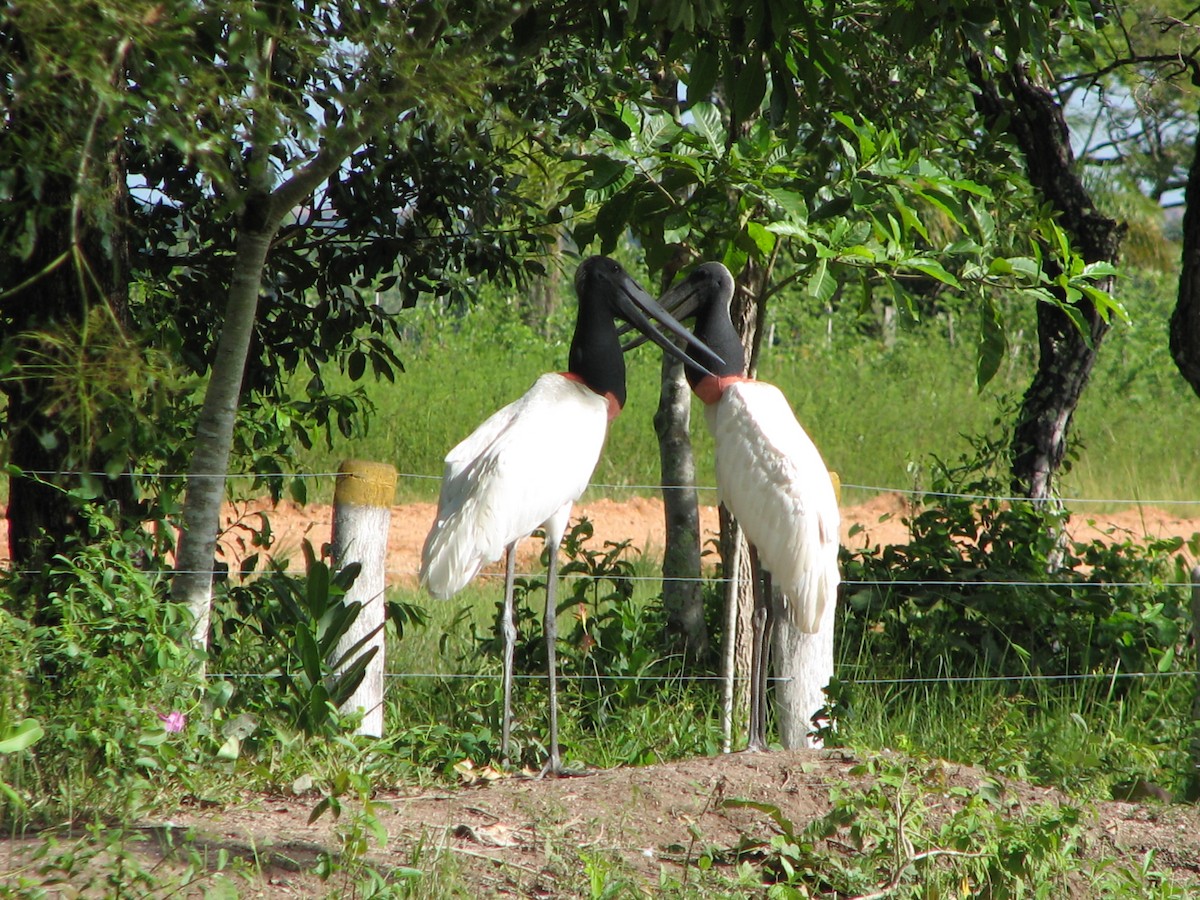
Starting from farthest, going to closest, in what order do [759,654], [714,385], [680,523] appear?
[680,523] → [714,385] → [759,654]

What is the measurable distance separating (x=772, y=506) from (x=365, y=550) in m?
1.26

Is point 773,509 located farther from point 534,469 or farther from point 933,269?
point 933,269

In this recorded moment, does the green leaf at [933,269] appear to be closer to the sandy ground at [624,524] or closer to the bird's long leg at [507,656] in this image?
the bird's long leg at [507,656]

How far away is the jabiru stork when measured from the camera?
4.10 metres

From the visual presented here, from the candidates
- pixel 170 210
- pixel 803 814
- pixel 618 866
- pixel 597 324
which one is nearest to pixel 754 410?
pixel 597 324

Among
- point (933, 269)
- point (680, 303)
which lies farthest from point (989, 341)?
point (680, 303)

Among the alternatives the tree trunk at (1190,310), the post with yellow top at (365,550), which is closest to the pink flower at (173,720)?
the post with yellow top at (365,550)

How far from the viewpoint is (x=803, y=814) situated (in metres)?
3.36

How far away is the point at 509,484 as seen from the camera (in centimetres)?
400

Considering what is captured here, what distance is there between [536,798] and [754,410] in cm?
141

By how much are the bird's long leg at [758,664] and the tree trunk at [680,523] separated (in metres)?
0.51

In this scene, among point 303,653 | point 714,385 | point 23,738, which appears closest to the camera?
point 23,738

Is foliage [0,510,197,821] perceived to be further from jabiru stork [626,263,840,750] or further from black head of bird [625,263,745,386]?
black head of bird [625,263,745,386]

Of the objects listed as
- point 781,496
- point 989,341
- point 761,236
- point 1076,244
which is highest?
point 1076,244
